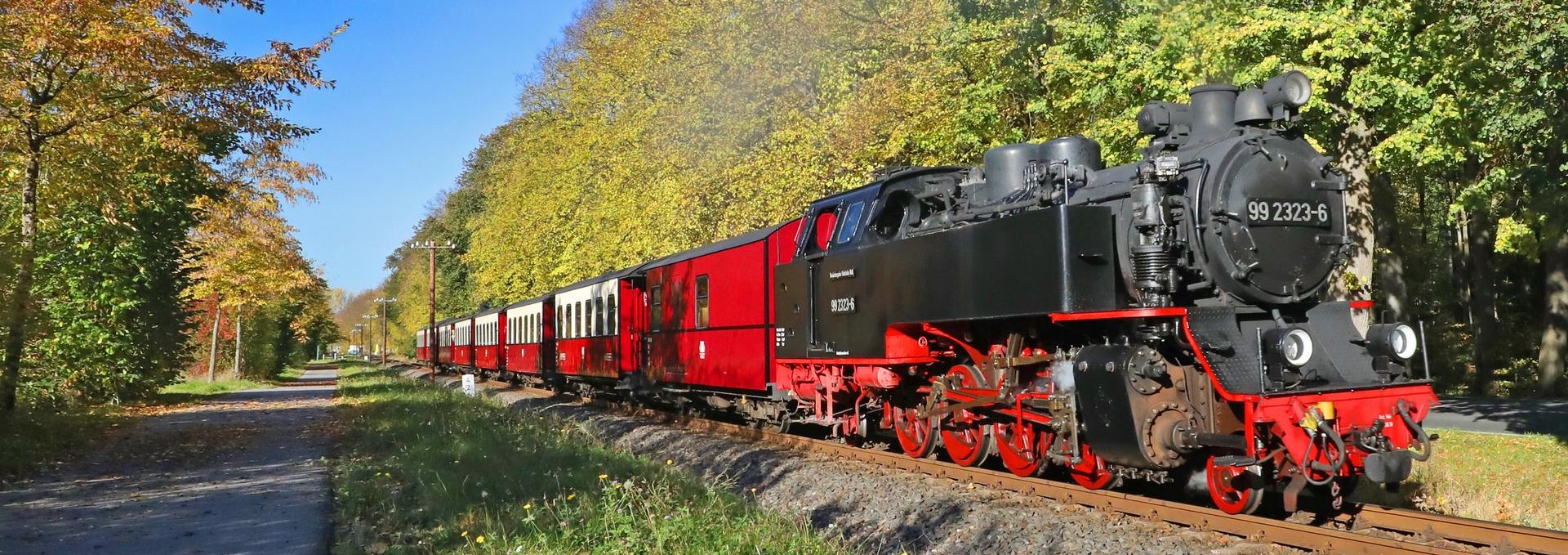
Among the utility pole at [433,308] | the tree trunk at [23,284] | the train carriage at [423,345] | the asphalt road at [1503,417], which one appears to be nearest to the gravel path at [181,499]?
the tree trunk at [23,284]

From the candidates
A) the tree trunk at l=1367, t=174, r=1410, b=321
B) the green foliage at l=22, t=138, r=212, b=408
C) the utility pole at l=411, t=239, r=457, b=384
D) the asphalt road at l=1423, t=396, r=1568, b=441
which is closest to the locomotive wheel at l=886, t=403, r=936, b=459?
the asphalt road at l=1423, t=396, r=1568, b=441

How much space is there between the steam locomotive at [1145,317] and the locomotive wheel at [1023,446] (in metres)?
0.02

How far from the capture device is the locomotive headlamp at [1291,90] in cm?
750

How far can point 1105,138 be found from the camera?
45.9 ft

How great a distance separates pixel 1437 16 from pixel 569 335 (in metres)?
17.6

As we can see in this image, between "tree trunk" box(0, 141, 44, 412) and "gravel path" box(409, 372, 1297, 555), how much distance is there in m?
8.67

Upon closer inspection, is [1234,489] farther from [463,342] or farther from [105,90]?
[463,342]

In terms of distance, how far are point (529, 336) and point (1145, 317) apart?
23.8 m

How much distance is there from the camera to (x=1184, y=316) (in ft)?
22.5

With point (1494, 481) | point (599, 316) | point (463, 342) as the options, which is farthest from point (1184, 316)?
point (463, 342)

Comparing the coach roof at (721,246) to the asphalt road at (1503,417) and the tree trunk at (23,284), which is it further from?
the asphalt road at (1503,417)

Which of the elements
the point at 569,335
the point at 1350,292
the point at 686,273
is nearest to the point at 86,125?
the point at 686,273

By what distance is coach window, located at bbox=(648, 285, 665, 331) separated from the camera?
Answer: 17.1 meters

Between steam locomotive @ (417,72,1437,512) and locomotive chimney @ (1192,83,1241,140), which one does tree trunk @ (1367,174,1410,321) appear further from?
locomotive chimney @ (1192,83,1241,140)
